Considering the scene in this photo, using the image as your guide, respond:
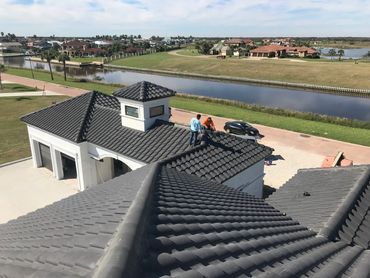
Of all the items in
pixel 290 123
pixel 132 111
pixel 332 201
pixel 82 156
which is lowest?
pixel 290 123

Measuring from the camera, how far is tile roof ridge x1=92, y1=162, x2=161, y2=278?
3082 mm

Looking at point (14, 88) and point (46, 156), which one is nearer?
point (46, 156)

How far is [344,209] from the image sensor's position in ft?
28.6

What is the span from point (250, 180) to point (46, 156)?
13.1 metres

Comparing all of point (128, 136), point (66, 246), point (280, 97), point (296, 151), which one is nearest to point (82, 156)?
point (128, 136)

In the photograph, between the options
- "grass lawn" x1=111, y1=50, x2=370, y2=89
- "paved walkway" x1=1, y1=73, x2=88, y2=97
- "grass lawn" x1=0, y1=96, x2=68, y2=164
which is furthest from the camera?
"grass lawn" x1=111, y1=50, x2=370, y2=89

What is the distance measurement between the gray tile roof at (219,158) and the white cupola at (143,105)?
3.24 m

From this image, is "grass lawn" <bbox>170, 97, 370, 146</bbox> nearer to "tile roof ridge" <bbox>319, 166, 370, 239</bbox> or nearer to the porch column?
"tile roof ridge" <bbox>319, 166, 370, 239</bbox>

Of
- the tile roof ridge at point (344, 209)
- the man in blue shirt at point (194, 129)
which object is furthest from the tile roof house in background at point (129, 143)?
the tile roof ridge at point (344, 209)

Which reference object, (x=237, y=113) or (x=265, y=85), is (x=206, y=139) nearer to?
(x=237, y=113)

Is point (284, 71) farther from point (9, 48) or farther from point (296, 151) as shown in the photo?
point (9, 48)

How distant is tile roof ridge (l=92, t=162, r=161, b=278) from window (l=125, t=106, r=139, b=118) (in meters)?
11.5

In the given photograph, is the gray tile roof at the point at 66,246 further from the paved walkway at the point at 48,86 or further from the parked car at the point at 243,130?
the paved walkway at the point at 48,86

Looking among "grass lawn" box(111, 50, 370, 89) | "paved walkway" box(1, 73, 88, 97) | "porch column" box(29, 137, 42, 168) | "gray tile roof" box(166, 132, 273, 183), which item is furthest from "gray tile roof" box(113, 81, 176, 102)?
"grass lawn" box(111, 50, 370, 89)
